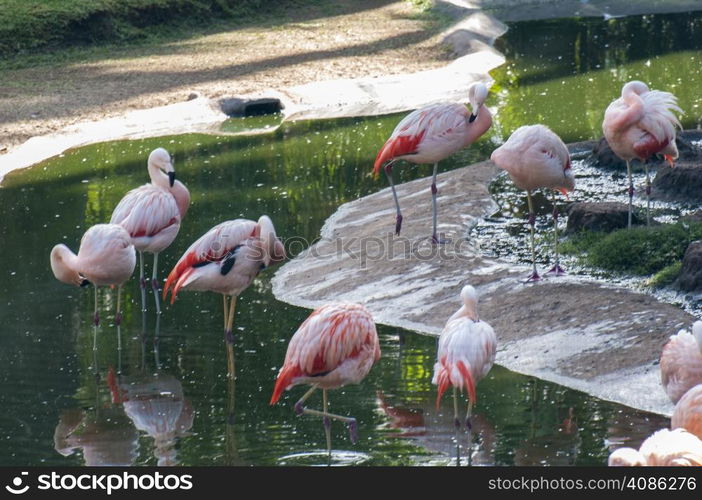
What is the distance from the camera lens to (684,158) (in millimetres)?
9766

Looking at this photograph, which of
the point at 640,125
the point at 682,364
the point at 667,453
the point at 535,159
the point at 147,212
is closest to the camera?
the point at 667,453

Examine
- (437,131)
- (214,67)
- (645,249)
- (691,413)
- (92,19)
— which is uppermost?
(92,19)

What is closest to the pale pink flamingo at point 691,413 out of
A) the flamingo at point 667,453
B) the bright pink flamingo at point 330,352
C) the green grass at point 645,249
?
the flamingo at point 667,453

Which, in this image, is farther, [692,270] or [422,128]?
[422,128]

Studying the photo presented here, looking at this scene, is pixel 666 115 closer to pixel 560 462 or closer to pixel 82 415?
Answer: pixel 560 462

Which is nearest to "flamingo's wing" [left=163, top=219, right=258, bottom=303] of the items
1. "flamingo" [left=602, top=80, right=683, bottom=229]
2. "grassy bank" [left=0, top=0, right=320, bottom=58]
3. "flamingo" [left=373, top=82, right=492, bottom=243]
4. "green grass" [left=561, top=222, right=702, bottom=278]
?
"flamingo" [left=373, top=82, right=492, bottom=243]

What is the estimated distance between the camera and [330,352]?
534 cm

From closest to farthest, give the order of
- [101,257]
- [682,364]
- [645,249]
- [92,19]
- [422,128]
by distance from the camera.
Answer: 1. [682,364]
2. [101,257]
3. [645,249]
4. [422,128]
5. [92,19]

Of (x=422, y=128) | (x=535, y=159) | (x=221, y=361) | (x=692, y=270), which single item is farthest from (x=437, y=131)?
(x=221, y=361)

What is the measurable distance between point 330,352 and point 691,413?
1.68 meters

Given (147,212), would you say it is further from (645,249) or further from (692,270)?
(692,270)

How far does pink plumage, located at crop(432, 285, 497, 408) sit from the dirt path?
27.1 feet

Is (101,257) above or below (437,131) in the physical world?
below

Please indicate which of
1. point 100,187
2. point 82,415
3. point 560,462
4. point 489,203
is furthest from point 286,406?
point 100,187
